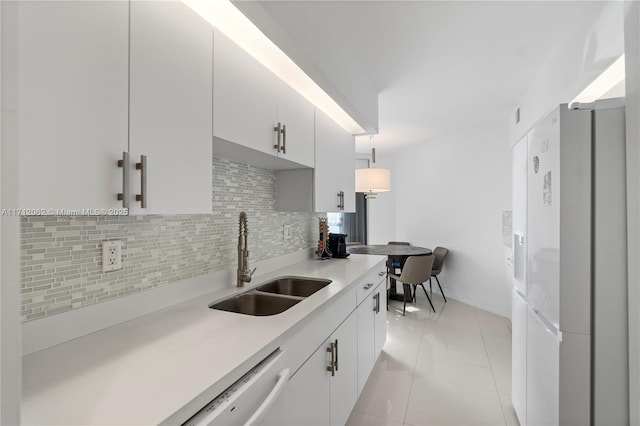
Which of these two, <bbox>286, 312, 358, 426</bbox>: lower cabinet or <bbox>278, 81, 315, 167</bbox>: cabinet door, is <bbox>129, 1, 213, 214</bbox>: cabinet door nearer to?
<bbox>278, 81, 315, 167</bbox>: cabinet door

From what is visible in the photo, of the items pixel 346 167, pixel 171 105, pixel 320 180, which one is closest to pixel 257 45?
pixel 171 105

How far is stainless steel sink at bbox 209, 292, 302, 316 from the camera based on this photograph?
1587 millimetres

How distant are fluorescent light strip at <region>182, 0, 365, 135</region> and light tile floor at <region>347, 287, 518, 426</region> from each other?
217cm

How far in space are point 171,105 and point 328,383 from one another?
1.46 metres

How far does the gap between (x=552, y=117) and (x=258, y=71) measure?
1.40 meters

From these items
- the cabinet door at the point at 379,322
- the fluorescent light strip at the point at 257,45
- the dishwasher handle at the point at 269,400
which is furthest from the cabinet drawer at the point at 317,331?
the fluorescent light strip at the point at 257,45

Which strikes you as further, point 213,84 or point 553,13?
point 553,13

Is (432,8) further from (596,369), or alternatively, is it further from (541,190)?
(596,369)

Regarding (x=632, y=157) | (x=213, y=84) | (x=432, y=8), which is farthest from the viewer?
(x=432, y=8)

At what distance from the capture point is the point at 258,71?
1502mm

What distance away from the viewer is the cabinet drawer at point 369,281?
2.09m

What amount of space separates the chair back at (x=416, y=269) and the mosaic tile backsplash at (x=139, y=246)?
7.64 feet

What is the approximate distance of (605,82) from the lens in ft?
6.03

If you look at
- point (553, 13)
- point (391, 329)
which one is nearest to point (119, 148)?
point (553, 13)
